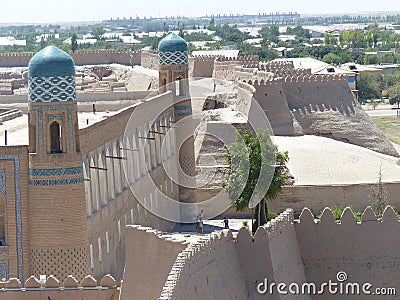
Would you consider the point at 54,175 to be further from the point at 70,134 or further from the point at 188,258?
the point at 188,258

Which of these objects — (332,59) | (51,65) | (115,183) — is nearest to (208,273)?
(51,65)

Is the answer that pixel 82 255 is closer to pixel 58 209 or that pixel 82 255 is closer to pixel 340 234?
pixel 58 209

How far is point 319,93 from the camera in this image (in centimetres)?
3962

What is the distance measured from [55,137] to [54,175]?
0.69 metres

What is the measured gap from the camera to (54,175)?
774 inches

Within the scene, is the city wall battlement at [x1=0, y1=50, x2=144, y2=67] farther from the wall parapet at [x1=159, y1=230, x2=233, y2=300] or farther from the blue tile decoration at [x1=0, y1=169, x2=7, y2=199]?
the wall parapet at [x1=159, y1=230, x2=233, y2=300]

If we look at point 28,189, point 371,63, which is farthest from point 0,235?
point 371,63

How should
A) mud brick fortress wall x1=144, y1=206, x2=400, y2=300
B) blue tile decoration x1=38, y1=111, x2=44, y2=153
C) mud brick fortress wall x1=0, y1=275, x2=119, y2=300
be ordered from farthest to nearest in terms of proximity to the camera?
blue tile decoration x1=38, y1=111, x2=44, y2=153 < mud brick fortress wall x1=0, y1=275, x2=119, y2=300 < mud brick fortress wall x1=144, y1=206, x2=400, y2=300

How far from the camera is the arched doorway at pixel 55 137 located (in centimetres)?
1983

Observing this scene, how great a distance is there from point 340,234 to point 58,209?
18.0ft

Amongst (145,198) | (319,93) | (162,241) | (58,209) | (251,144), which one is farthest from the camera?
(319,93)

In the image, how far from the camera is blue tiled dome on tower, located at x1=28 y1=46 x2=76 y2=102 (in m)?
19.3

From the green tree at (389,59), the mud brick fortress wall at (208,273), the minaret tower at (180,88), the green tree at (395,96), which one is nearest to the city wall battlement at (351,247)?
the mud brick fortress wall at (208,273)

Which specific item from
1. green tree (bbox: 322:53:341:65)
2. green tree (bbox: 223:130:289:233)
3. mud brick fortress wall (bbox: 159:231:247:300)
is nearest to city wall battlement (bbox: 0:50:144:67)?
green tree (bbox: 223:130:289:233)
